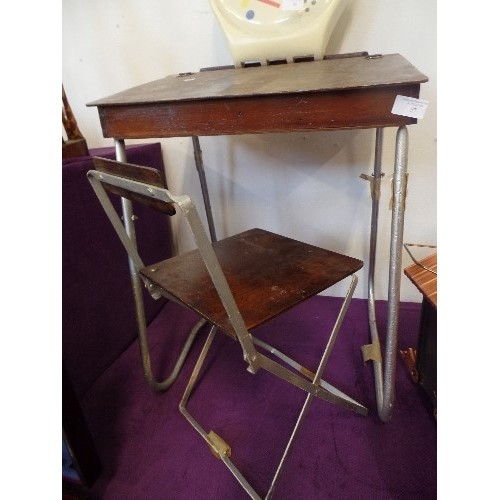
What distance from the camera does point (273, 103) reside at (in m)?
0.68

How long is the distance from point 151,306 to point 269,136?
81cm

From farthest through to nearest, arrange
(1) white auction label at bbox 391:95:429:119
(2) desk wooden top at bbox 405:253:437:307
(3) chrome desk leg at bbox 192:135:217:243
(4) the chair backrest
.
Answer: (3) chrome desk leg at bbox 192:135:217:243
(2) desk wooden top at bbox 405:253:437:307
(1) white auction label at bbox 391:95:429:119
(4) the chair backrest

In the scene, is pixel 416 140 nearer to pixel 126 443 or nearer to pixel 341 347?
pixel 341 347

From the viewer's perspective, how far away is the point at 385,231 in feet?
4.46

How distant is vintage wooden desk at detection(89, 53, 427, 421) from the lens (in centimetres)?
64

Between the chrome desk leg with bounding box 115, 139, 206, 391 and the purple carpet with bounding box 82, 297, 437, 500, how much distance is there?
0.12ft

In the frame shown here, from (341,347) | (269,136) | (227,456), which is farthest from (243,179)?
(227,456)

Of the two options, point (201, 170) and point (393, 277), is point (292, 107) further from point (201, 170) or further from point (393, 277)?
point (201, 170)

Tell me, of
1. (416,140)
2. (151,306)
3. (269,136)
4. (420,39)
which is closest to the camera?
(420,39)

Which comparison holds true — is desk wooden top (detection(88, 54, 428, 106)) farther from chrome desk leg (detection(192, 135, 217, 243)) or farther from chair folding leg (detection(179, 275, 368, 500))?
chair folding leg (detection(179, 275, 368, 500))

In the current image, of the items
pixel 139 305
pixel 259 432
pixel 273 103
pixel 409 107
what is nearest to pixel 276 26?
pixel 273 103

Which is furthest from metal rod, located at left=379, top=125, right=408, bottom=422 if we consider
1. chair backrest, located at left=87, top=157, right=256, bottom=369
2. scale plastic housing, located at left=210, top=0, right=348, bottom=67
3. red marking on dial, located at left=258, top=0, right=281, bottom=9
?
red marking on dial, located at left=258, top=0, right=281, bottom=9

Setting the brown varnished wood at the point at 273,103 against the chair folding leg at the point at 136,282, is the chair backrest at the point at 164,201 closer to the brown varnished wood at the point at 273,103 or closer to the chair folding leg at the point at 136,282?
the chair folding leg at the point at 136,282

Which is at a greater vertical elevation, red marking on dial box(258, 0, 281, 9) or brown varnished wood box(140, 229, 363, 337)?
red marking on dial box(258, 0, 281, 9)
